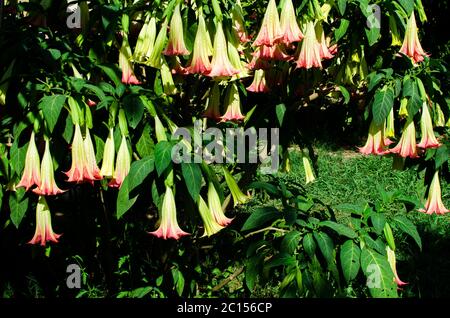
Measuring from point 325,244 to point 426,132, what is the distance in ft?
2.18

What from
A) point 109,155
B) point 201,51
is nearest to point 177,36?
point 201,51

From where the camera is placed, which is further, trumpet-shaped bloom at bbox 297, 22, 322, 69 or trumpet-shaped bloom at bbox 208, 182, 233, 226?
trumpet-shaped bloom at bbox 297, 22, 322, 69

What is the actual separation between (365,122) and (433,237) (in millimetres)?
1887

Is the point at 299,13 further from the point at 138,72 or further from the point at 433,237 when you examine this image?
the point at 433,237

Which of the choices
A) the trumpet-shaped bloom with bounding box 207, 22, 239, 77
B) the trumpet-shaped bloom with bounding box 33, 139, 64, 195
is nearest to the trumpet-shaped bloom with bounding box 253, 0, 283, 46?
the trumpet-shaped bloom with bounding box 207, 22, 239, 77

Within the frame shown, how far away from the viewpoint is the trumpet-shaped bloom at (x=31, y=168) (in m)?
1.79

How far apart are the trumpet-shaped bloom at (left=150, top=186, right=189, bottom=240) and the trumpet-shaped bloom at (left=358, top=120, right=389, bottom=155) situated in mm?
789

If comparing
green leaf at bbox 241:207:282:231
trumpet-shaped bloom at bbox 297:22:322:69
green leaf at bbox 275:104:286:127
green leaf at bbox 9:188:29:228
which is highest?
trumpet-shaped bloom at bbox 297:22:322:69

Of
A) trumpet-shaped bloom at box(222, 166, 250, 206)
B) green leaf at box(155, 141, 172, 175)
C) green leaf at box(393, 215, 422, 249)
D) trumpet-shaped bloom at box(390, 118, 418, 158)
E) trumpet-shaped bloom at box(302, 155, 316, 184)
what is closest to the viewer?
green leaf at box(155, 141, 172, 175)

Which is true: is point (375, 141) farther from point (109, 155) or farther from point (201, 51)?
point (109, 155)

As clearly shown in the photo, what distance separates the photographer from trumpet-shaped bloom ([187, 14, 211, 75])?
189 cm

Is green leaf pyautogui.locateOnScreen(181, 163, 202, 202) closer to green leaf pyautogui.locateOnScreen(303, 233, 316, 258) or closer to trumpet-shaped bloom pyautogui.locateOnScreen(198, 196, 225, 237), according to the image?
trumpet-shaped bloom pyautogui.locateOnScreen(198, 196, 225, 237)

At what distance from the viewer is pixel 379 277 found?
169cm

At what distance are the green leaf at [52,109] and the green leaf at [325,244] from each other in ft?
2.67
